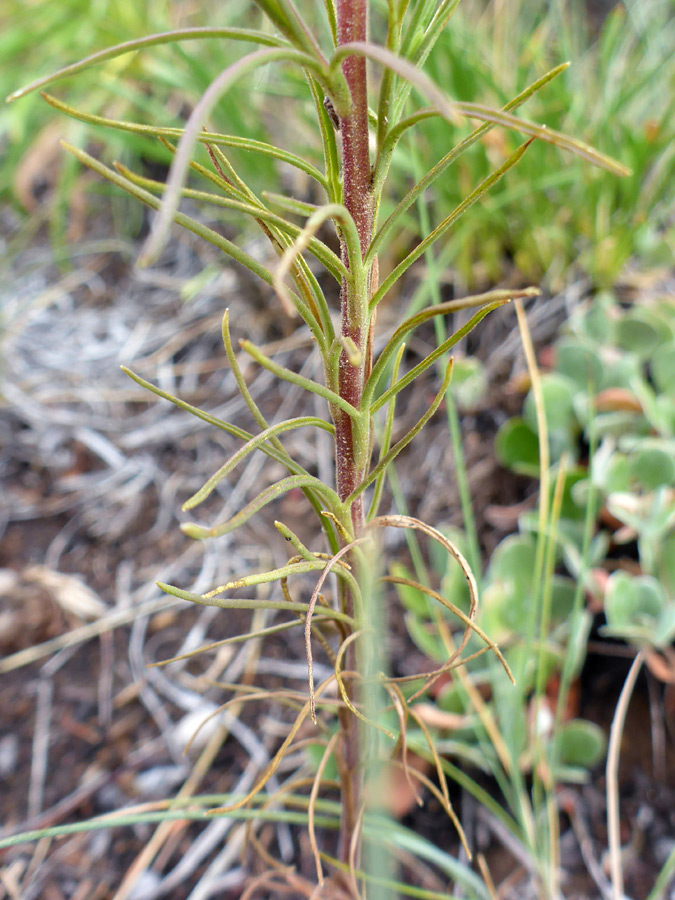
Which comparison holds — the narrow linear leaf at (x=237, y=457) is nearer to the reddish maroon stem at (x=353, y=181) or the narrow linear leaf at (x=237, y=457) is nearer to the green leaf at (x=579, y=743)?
the reddish maroon stem at (x=353, y=181)

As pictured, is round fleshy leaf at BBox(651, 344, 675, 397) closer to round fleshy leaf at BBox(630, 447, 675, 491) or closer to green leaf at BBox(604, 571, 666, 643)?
round fleshy leaf at BBox(630, 447, 675, 491)

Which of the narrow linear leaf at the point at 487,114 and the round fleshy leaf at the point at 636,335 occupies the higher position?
the round fleshy leaf at the point at 636,335

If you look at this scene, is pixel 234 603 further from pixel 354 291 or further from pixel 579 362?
pixel 579 362

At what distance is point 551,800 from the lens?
624mm

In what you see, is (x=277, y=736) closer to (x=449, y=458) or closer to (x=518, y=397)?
(x=449, y=458)

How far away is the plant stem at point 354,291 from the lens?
26cm

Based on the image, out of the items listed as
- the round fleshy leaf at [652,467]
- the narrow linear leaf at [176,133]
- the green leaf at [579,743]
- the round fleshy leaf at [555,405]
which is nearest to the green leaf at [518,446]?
the round fleshy leaf at [555,405]

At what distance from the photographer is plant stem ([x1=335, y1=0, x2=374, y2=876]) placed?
263 mm

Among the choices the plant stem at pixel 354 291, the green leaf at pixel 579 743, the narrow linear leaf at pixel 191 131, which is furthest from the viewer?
the green leaf at pixel 579 743

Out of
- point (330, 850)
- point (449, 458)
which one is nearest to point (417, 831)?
point (330, 850)

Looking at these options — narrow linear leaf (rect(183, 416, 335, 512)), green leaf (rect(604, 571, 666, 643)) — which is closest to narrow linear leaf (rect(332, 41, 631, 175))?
narrow linear leaf (rect(183, 416, 335, 512))

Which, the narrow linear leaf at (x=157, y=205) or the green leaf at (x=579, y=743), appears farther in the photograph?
the green leaf at (x=579, y=743)

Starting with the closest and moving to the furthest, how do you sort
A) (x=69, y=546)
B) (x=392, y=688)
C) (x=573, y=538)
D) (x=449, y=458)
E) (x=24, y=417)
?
1. (x=392, y=688)
2. (x=573, y=538)
3. (x=449, y=458)
4. (x=69, y=546)
5. (x=24, y=417)

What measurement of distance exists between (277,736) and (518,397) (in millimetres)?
565
